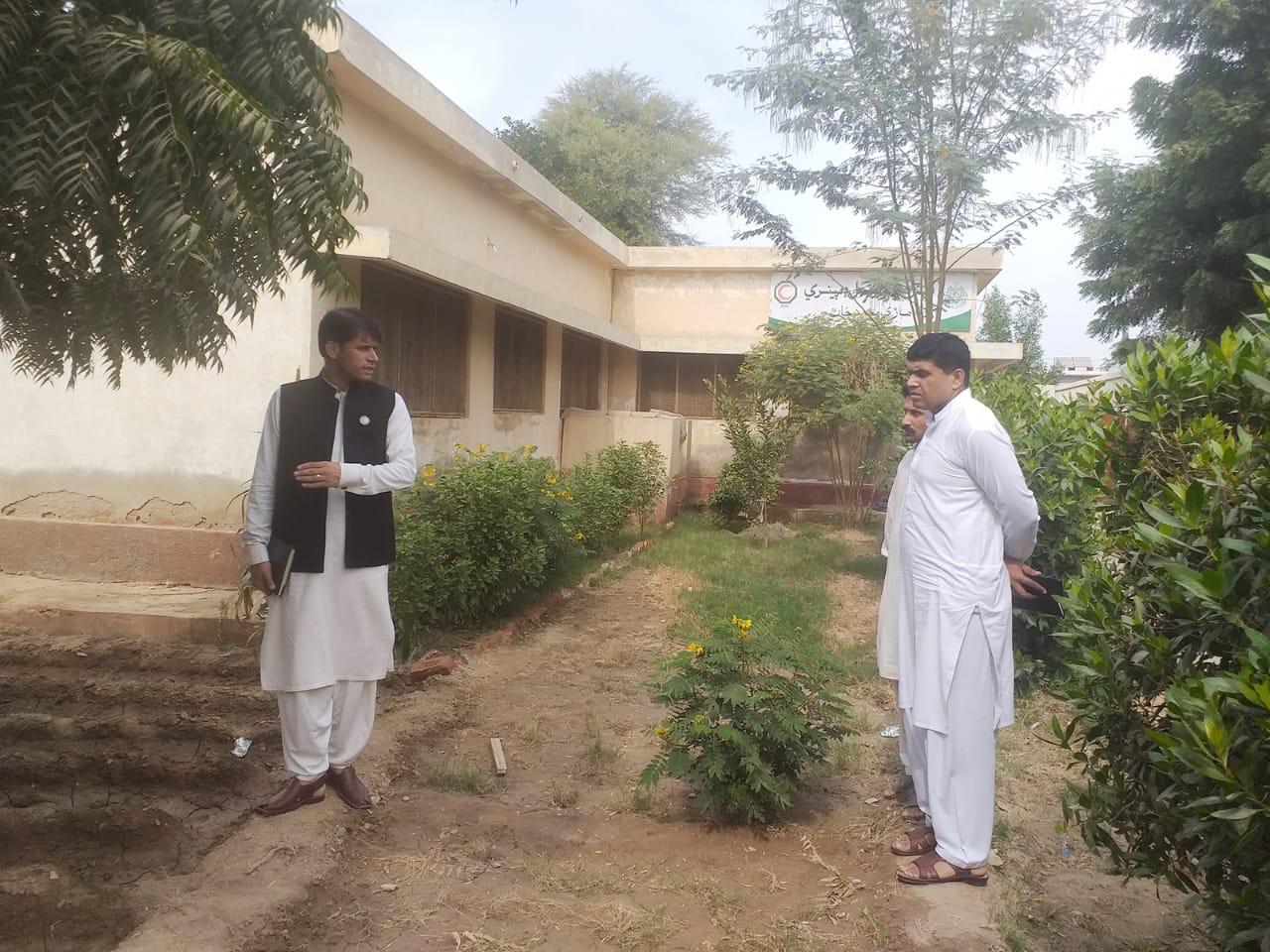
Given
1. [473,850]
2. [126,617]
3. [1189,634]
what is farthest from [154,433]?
[1189,634]

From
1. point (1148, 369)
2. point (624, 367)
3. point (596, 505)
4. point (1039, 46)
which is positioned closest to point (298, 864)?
point (1148, 369)

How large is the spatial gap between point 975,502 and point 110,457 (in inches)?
237

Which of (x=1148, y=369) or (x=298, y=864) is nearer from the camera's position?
(x=1148, y=369)

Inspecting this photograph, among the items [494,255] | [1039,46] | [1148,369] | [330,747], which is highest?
[1039,46]

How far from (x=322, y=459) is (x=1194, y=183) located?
14648mm

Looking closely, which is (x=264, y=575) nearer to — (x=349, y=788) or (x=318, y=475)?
(x=318, y=475)

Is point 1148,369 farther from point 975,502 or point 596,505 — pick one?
point 596,505

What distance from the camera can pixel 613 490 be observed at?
926 cm

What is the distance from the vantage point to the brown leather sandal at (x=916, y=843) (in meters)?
3.34

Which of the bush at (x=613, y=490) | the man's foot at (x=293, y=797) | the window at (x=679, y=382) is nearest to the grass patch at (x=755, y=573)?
the bush at (x=613, y=490)

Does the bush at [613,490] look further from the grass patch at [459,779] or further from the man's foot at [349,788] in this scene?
the man's foot at [349,788]

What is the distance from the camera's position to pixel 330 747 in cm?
360

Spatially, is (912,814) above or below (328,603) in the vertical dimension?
below

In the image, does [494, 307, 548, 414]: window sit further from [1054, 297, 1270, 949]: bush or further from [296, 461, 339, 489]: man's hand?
[1054, 297, 1270, 949]: bush
